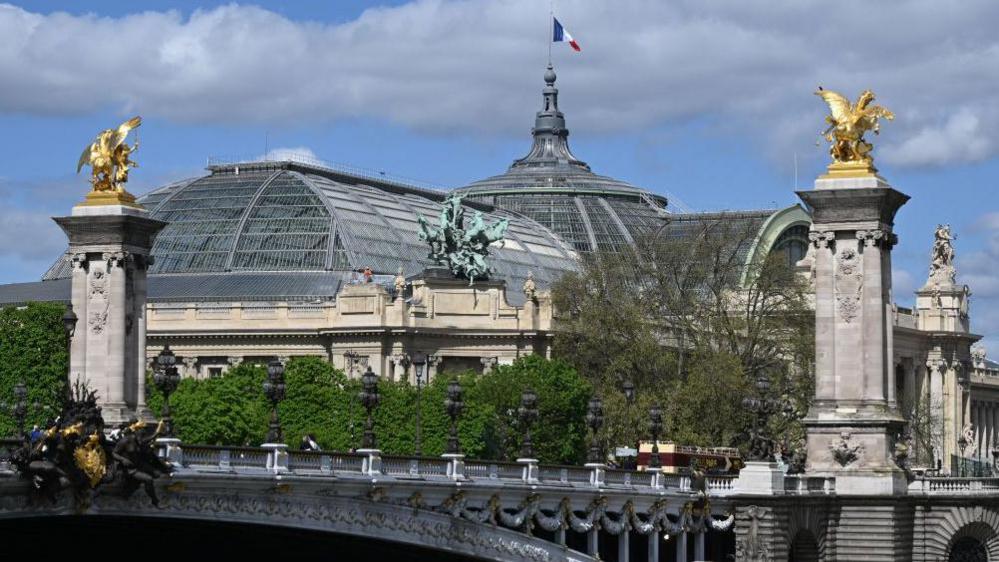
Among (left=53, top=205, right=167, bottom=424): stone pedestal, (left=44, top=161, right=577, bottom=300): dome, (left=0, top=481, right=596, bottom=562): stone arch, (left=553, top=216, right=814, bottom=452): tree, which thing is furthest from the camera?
(left=44, top=161, right=577, bottom=300): dome

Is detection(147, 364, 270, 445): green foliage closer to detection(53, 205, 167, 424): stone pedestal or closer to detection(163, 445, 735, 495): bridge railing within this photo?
detection(53, 205, 167, 424): stone pedestal

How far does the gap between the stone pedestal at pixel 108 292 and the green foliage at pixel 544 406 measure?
24577 millimetres

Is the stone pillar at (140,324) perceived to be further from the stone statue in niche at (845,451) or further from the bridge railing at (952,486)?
the bridge railing at (952,486)

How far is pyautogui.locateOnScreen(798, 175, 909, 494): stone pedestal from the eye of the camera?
290ft

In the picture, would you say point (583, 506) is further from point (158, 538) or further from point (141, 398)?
point (141, 398)

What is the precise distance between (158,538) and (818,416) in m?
25.5

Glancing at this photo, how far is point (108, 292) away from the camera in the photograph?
302ft

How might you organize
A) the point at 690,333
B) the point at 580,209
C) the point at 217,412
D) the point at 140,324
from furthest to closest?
the point at 580,209
the point at 690,333
the point at 217,412
the point at 140,324

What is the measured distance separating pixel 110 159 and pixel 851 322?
23.1m

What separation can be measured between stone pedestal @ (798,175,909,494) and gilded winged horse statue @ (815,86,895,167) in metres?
1.21

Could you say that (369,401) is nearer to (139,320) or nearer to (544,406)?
(139,320)

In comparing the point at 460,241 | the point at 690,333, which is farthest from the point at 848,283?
the point at 460,241

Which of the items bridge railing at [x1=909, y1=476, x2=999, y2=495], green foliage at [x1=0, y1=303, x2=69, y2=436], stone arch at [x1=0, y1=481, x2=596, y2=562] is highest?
green foliage at [x1=0, y1=303, x2=69, y2=436]

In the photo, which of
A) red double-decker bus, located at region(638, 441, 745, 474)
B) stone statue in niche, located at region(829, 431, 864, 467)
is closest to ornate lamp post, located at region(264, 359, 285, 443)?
stone statue in niche, located at region(829, 431, 864, 467)
